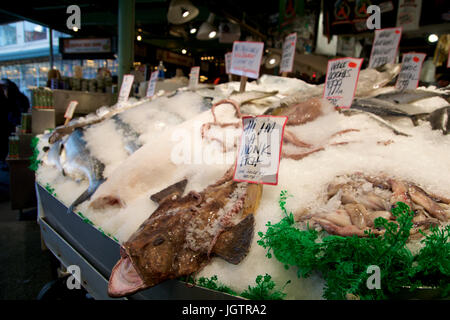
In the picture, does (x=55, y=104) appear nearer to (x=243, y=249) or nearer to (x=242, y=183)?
(x=242, y=183)

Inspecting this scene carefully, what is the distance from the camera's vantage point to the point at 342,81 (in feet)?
6.85

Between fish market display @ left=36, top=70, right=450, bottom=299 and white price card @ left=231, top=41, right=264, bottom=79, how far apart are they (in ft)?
0.86

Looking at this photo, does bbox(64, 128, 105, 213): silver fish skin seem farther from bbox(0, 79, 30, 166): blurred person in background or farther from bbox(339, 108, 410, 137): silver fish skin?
bbox(0, 79, 30, 166): blurred person in background

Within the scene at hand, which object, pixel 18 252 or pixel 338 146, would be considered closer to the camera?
pixel 338 146

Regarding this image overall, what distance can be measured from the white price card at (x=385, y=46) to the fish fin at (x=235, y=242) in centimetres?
274

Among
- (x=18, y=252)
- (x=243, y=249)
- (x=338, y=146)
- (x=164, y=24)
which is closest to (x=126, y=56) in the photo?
(x=18, y=252)

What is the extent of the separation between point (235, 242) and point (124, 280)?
1.48 ft

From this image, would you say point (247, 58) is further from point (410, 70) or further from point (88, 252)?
point (88, 252)

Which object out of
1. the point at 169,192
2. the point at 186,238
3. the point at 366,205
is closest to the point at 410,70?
the point at 366,205

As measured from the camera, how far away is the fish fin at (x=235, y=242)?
3.86ft

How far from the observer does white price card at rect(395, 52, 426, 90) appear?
9.37 feet

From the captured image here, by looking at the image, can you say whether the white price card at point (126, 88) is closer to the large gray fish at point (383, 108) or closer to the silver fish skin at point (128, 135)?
the silver fish skin at point (128, 135)
